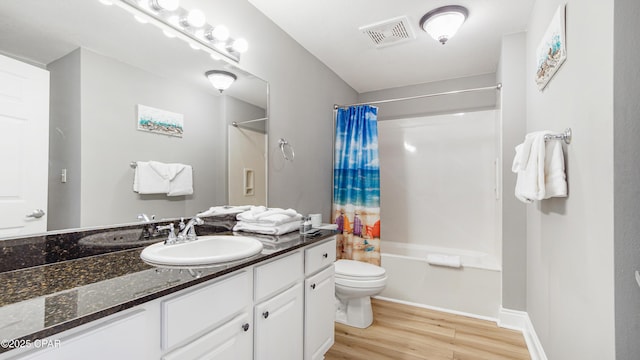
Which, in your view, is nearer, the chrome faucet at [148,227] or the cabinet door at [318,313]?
the chrome faucet at [148,227]

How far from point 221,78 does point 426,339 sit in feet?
7.75

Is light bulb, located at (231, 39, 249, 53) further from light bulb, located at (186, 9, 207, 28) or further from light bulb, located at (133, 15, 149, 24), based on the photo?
light bulb, located at (133, 15, 149, 24)

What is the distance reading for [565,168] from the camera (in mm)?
1346

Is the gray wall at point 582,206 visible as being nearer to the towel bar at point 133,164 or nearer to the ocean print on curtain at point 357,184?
the ocean print on curtain at point 357,184

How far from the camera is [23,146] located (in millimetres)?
1009

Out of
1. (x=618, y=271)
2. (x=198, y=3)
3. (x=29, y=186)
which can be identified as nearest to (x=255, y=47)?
(x=198, y=3)

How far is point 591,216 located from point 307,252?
48.1 inches

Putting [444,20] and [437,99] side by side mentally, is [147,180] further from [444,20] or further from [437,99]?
[437,99]

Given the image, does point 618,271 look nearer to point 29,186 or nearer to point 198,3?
point 29,186

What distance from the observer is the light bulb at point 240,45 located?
1801mm

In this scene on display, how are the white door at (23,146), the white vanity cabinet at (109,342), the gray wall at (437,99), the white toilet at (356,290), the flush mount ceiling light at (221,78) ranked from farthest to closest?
the gray wall at (437,99), the white toilet at (356,290), the flush mount ceiling light at (221,78), the white door at (23,146), the white vanity cabinet at (109,342)

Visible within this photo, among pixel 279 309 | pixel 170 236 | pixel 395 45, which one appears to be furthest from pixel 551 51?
pixel 170 236

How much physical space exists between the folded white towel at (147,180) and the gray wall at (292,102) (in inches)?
32.7

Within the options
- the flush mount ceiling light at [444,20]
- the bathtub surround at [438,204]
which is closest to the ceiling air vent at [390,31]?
the flush mount ceiling light at [444,20]
